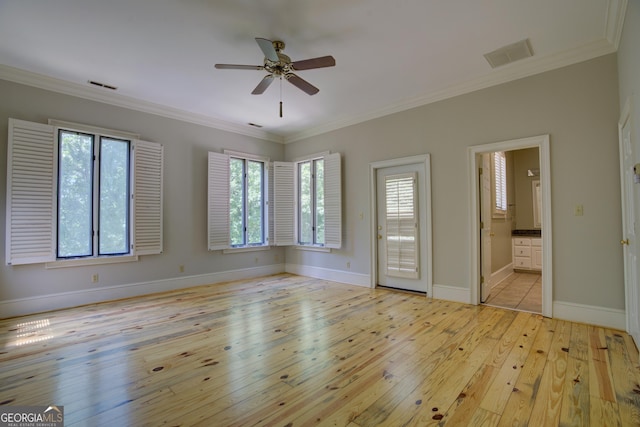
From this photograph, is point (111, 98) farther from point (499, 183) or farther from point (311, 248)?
point (499, 183)

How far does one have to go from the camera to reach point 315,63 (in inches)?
114

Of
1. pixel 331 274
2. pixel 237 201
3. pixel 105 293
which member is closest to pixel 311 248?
pixel 331 274

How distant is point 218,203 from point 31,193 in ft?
8.19

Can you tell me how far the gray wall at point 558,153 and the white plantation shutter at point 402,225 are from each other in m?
0.34

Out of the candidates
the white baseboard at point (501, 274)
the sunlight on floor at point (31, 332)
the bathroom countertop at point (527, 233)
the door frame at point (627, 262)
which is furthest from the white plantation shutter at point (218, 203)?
the bathroom countertop at point (527, 233)

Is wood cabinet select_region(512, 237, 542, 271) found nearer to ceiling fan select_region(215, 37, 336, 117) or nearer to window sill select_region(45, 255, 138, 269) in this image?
ceiling fan select_region(215, 37, 336, 117)

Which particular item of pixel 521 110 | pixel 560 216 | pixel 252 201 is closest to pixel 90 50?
pixel 252 201

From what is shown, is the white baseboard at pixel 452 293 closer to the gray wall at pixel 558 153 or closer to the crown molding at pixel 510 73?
the gray wall at pixel 558 153

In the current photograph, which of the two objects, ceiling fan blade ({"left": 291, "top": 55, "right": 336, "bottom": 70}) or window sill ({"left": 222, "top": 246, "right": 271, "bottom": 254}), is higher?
ceiling fan blade ({"left": 291, "top": 55, "right": 336, "bottom": 70})

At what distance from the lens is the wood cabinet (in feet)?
20.2

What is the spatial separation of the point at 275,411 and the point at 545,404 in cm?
169

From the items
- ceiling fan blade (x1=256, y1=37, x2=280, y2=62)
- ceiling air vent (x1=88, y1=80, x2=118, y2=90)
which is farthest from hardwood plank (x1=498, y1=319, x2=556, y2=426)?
ceiling air vent (x1=88, y1=80, x2=118, y2=90)

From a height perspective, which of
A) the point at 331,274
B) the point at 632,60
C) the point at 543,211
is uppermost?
the point at 632,60

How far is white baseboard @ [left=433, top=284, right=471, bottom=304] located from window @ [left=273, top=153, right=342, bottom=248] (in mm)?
2007
